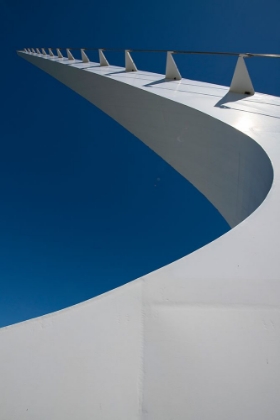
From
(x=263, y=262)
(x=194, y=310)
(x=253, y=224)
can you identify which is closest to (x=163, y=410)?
(x=194, y=310)

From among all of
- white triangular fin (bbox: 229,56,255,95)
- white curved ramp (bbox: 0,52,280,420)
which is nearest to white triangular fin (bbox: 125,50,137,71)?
white triangular fin (bbox: 229,56,255,95)

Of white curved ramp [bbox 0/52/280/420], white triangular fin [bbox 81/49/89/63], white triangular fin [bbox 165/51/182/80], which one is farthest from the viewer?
white triangular fin [bbox 81/49/89/63]

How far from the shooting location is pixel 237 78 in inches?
187

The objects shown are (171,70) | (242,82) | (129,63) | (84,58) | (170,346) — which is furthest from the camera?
(84,58)

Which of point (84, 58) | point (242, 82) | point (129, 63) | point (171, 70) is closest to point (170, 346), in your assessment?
point (242, 82)

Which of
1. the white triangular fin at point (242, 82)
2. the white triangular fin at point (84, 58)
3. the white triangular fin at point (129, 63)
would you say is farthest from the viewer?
the white triangular fin at point (84, 58)

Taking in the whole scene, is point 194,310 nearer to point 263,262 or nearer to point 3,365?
point 263,262

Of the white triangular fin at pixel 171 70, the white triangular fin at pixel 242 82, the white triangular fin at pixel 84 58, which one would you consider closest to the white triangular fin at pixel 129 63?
the white triangular fin at pixel 171 70

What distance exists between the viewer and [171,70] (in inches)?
246

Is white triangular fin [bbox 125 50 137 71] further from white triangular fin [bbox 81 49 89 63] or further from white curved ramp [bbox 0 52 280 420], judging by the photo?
white curved ramp [bbox 0 52 280 420]

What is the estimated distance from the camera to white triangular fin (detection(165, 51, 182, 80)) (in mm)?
6094

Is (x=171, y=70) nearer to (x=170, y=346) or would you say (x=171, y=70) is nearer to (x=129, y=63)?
(x=129, y=63)

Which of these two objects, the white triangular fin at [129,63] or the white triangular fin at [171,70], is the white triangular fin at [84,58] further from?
the white triangular fin at [171,70]

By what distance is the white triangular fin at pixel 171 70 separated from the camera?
609 centimetres
